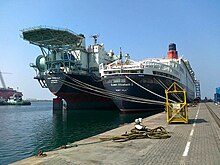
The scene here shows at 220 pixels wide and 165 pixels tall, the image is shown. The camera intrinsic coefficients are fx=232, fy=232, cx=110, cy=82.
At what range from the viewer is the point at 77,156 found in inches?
328

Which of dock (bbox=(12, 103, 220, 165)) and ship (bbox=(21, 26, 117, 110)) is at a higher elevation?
ship (bbox=(21, 26, 117, 110))

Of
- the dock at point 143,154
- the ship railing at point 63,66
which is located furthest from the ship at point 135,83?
the dock at point 143,154

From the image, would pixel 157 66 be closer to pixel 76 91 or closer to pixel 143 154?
pixel 76 91

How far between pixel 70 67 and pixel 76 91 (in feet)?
19.6

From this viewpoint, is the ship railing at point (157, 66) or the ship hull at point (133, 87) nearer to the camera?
the ship hull at point (133, 87)

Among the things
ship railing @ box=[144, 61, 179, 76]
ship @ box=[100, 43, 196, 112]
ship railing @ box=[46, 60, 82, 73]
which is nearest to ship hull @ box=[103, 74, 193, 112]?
ship @ box=[100, 43, 196, 112]

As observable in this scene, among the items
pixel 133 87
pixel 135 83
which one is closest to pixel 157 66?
pixel 135 83

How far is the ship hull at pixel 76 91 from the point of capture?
50938 millimetres

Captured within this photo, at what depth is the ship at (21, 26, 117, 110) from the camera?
166 ft

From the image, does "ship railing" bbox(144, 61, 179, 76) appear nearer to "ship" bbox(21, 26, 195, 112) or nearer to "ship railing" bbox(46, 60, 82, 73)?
"ship" bbox(21, 26, 195, 112)

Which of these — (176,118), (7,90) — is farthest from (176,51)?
(7,90)

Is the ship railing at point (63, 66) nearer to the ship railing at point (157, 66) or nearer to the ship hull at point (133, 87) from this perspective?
the ship hull at point (133, 87)

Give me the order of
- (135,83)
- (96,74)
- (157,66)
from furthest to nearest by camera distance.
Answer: (96,74) < (157,66) < (135,83)

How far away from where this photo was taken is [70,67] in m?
54.7
